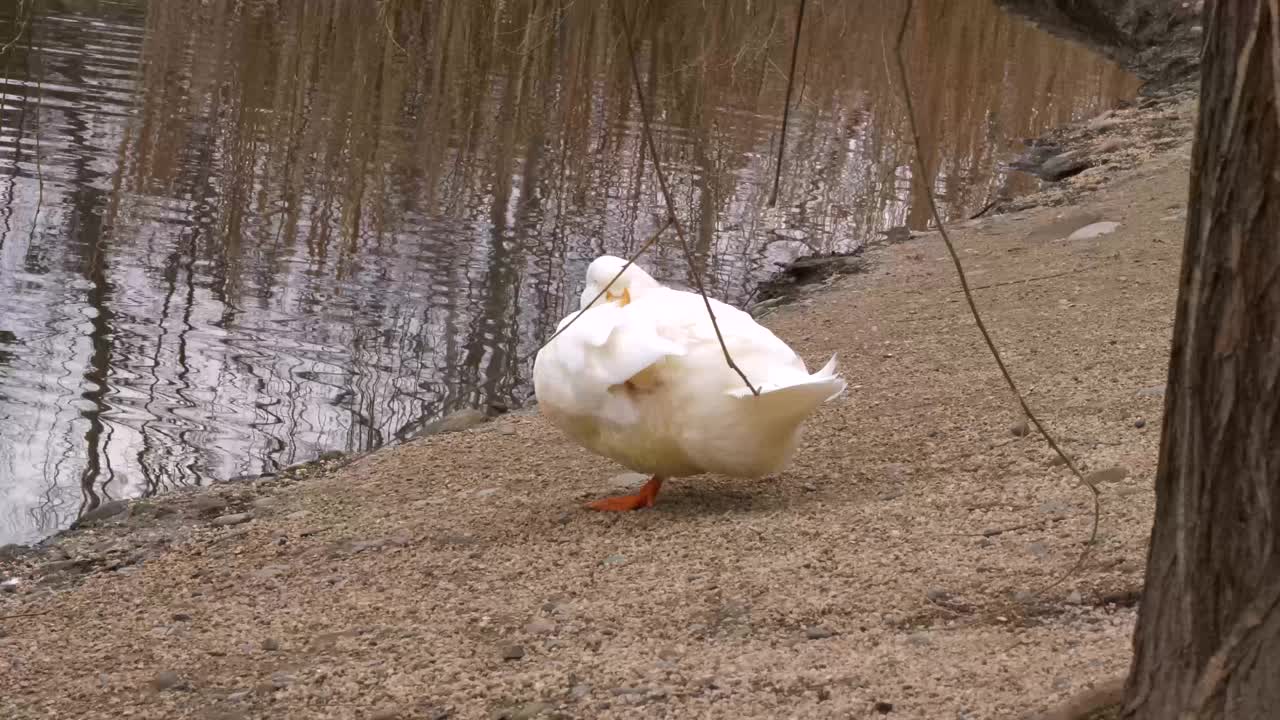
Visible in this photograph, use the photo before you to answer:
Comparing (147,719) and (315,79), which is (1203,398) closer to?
(147,719)

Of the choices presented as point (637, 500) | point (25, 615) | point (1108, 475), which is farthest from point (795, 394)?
point (25, 615)

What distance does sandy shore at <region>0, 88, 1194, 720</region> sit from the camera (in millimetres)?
Answer: 3176

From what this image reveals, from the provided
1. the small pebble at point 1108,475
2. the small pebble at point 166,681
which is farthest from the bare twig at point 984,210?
the small pebble at point 166,681

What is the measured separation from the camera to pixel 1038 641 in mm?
3082

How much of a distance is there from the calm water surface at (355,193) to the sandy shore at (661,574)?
0.95m

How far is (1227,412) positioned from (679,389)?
7.46 ft

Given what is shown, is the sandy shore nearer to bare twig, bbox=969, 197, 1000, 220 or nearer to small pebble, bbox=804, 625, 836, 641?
small pebble, bbox=804, 625, 836, 641

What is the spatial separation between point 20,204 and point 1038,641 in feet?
27.4

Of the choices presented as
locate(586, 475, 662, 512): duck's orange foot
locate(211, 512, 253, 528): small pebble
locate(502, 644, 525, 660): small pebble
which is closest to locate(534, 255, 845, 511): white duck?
locate(586, 475, 662, 512): duck's orange foot

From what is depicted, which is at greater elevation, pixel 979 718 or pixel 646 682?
pixel 979 718

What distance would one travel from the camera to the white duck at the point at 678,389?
424 cm

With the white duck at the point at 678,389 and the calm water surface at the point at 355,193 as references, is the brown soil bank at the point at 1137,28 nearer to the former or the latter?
the calm water surface at the point at 355,193

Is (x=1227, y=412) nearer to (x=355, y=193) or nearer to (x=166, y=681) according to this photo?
(x=166, y=681)

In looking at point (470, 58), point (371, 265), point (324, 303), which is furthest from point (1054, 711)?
point (470, 58)
